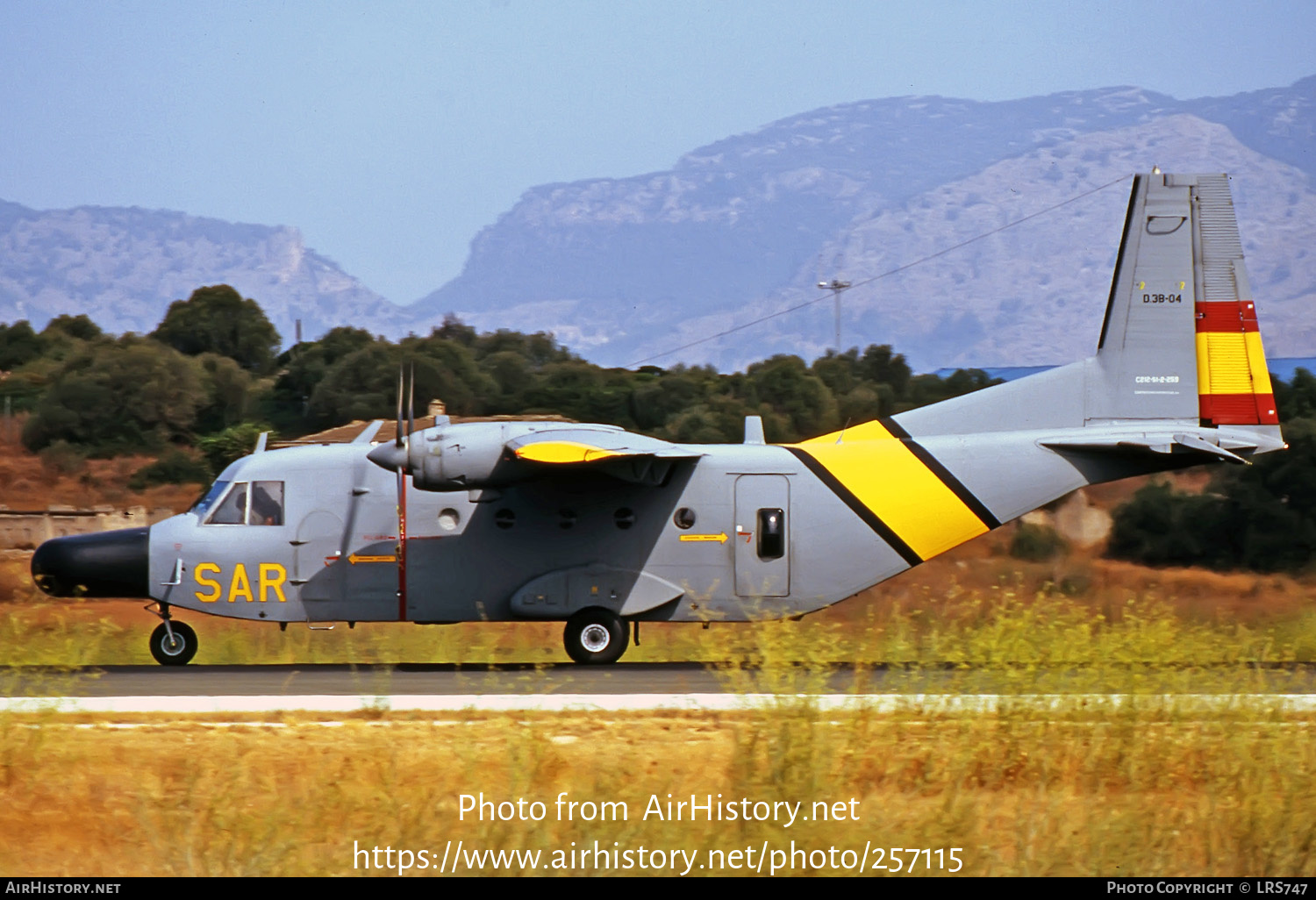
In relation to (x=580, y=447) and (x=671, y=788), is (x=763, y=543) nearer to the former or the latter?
(x=580, y=447)

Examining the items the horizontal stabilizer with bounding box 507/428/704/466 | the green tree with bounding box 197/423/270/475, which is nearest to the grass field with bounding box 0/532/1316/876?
the horizontal stabilizer with bounding box 507/428/704/466

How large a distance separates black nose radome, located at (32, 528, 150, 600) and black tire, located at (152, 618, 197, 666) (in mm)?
694

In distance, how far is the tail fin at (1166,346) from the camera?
597 inches

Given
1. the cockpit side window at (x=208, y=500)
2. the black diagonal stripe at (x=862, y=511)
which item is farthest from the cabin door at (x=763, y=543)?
the cockpit side window at (x=208, y=500)

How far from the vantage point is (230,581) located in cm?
1467

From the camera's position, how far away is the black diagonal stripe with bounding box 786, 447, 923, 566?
579 inches

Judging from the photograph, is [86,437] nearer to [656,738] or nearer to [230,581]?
[230,581]

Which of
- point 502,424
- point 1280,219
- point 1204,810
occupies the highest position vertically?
point 1280,219

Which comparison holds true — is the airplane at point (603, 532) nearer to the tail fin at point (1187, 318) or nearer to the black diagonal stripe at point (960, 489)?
the black diagonal stripe at point (960, 489)

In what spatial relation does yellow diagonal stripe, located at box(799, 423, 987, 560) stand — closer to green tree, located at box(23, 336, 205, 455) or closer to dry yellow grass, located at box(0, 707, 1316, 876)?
dry yellow grass, located at box(0, 707, 1316, 876)

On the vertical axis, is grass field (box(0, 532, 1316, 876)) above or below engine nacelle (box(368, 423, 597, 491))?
below
